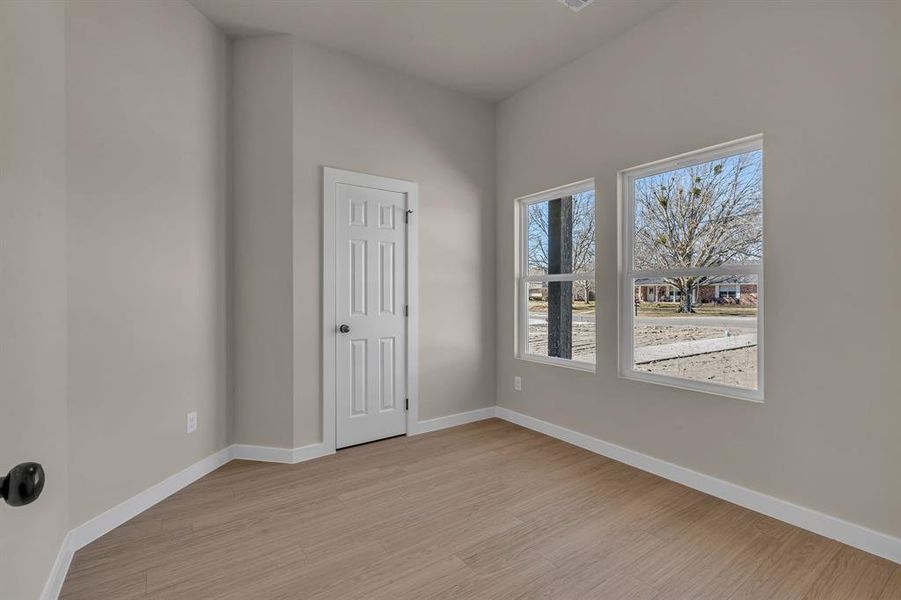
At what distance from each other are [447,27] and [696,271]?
2.34 m

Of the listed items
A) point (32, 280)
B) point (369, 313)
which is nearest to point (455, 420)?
point (369, 313)

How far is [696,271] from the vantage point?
2662mm

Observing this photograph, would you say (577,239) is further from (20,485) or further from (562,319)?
(20,485)

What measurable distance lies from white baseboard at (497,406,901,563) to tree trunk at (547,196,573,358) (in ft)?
2.38

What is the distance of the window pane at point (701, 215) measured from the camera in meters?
2.44

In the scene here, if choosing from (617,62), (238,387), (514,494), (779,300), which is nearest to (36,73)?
(238,387)

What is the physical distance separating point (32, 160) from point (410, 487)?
2.36 meters

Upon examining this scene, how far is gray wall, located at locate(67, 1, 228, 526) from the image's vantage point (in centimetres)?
Answer: 208

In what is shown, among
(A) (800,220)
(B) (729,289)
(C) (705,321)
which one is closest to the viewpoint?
(A) (800,220)

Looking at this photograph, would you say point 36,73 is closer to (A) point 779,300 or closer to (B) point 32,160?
(B) point 32,160

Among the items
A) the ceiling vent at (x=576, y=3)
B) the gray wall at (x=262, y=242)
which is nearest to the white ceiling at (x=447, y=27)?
the ceiling vent at (x=576, y=3)

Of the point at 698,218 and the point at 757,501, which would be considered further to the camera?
the point at 698,218

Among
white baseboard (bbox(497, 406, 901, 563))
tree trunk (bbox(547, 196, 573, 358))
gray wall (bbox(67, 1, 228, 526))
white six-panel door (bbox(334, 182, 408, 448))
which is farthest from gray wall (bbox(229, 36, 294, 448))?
white baseboard (bbox(497, 406, 901, 563))

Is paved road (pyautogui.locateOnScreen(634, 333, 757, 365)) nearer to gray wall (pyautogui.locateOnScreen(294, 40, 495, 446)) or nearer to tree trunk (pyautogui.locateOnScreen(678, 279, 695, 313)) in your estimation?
tree trunk (pyautogui.locateOnScreen(678, 279, 695, 313))
